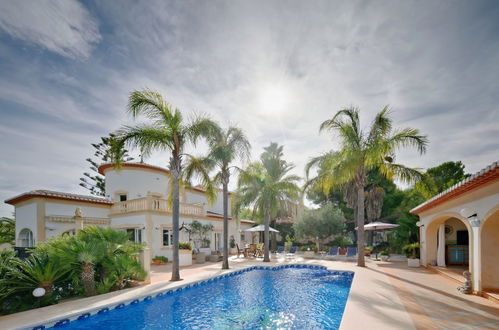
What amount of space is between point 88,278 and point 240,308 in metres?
5.49

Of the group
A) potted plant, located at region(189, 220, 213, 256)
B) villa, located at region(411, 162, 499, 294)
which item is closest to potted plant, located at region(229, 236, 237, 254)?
potted plant, located at region(189, 220, 213, 256)

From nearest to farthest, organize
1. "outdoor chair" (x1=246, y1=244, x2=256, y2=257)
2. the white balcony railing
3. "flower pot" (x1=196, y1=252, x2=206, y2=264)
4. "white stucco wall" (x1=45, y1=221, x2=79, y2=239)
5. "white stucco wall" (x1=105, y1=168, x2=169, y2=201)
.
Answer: "white stucco wall" (x1=45, y1=221, x2=79, y2=239) → "flower pot" (x1=196, y1=252, x2=206, y2=264) → the white balcony railing → "outdoor chair" (x1=246, y1=244, x2=256, y2=257) → "white stucco wall" (x1=105, y1=168, x2=169, y2=201)

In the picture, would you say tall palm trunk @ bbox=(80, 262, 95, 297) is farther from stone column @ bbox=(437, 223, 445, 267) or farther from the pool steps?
stone column @ bbox=(437, 223, 445, 267)

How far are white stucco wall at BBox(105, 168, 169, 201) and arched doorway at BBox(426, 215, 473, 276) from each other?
20.7 m

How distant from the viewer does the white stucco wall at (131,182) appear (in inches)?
936

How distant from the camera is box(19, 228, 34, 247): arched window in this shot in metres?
19.6

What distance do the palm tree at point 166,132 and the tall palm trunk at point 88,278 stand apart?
139 inches

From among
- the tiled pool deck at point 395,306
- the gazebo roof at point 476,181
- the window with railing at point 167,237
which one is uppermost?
the gazebo roof at point 476,181

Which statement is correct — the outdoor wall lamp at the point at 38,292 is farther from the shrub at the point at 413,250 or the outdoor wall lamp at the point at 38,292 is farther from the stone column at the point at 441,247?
the shrub at the point at 413,250

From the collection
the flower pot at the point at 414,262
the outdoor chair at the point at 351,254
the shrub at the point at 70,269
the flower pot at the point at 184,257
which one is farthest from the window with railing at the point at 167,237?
the flower pot at the point at 414,262

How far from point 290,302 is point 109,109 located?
12057 mm

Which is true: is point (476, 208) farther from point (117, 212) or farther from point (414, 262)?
point (117, 212)

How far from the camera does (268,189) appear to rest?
774 inches

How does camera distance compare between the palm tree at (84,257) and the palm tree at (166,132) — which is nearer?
the palm tree at (84,257)
